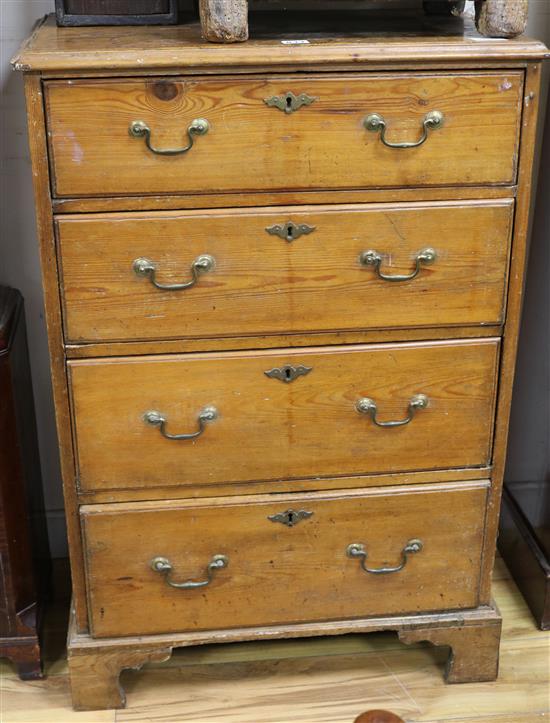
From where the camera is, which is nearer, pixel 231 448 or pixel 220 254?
pixel 220 254

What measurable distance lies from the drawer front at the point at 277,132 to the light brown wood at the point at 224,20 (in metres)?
0.09

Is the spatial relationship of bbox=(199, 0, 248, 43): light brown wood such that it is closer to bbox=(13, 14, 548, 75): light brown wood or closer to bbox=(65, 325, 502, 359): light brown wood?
bbox=(13, 14, 548, 75): light brown wood

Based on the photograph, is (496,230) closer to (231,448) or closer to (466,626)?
(231,448)

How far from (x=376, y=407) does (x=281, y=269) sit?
1.08 ft

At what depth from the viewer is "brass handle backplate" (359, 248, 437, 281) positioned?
1718 mm

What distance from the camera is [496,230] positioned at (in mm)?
1733

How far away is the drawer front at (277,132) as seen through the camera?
159 centimetres

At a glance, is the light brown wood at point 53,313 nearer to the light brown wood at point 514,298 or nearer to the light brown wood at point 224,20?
the light brown wood at point 224,20

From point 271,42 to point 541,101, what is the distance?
Result: 0.84 m

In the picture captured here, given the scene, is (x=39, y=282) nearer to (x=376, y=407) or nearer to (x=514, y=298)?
(x=376, y=407)

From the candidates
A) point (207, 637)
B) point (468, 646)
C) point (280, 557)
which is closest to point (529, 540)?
point (468, 646)

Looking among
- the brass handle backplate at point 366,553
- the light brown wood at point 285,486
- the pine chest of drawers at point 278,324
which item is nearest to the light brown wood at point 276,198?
the pine chest of drawers at point 278,324

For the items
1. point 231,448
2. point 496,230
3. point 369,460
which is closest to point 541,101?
point 496,230

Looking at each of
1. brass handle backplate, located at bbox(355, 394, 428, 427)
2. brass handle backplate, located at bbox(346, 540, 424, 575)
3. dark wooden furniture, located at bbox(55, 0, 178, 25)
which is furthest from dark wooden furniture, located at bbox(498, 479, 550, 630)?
dark wooden furniture, located at bbox(55, 0, 178, 25)
